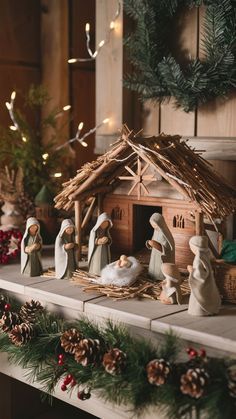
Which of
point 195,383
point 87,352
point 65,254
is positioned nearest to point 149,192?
point 65,254

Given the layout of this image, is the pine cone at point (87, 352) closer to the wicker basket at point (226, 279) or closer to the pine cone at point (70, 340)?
the pine cone at point (70, 340)

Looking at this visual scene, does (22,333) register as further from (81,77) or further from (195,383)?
(81,77)

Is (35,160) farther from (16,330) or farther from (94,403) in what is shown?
(94,403)

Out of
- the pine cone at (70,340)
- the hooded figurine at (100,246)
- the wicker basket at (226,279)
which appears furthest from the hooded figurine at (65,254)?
the wicker basket at (226,279)

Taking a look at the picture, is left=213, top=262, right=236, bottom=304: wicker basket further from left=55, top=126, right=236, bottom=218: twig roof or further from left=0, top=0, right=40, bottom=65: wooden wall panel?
left=0, top=0, right=40, bottom=65: wooden wall panel

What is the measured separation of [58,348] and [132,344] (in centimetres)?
27

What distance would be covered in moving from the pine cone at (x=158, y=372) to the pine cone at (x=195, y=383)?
0.15ft

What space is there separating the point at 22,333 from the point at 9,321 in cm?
9

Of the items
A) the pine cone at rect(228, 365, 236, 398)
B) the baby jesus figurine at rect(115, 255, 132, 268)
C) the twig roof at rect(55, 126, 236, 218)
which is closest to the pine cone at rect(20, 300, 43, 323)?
the baby jesus figurine at rect(115, 255, 132, 268)

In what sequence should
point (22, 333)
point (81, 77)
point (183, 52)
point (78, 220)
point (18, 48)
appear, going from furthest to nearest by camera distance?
point (81, 77) → point (18, 48) → point (183, 52) → point (78, 220) → point (22, 333)

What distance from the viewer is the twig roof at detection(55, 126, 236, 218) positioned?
1606mm

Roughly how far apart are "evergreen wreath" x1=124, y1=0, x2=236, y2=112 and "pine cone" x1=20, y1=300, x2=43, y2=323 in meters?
0.79

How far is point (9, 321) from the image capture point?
1.69 m

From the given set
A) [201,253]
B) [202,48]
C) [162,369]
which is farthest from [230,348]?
[202,48]
